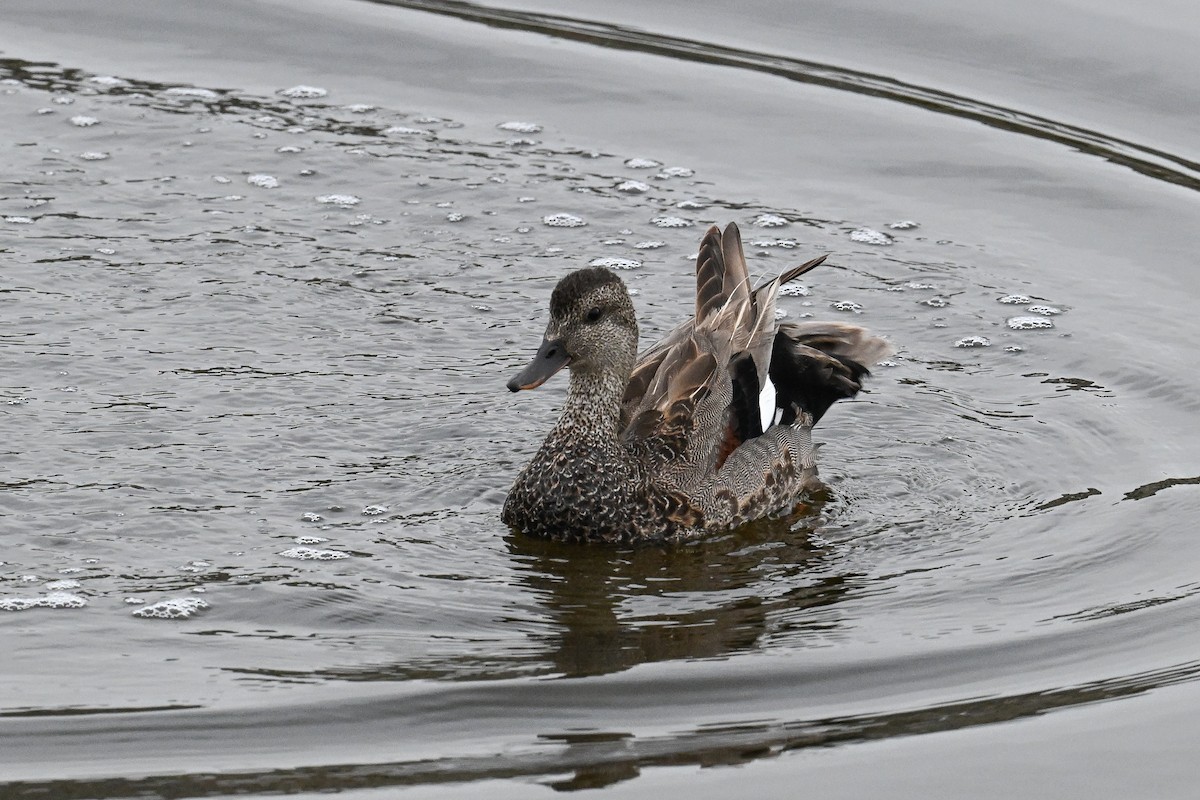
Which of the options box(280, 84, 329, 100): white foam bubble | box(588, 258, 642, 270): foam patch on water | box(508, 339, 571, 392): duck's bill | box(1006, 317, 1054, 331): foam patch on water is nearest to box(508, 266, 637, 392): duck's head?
box(508, 339, 571, 392): duck's bill

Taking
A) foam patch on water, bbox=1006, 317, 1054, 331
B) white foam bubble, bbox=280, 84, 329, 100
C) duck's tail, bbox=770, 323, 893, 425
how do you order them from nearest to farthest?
duck's tail, bbox=770, 323, 893, 425 < foam patch on water, bbox=1006, 317, 1054, 331 < white foam bubble, bbox=280, 84, 329, 100

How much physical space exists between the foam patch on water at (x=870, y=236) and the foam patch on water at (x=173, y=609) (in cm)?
596

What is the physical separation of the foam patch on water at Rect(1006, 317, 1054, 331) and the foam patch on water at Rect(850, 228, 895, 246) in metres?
1.32

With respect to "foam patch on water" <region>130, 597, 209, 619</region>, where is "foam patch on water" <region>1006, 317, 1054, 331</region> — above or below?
above

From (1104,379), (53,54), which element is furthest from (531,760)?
(53,54)

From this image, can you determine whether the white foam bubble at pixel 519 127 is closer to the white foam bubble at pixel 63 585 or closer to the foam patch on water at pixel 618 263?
the foam patch on water at pixel 618 263

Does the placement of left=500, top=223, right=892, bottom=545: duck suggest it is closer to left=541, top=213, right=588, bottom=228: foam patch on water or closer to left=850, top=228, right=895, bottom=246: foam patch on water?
left=541, top=213, right=588, bottom=228: foam patch on water

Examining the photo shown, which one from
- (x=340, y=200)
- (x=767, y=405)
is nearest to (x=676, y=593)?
(x=767, y=405)

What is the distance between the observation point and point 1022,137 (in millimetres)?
13781

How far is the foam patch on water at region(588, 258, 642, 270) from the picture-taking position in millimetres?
11562

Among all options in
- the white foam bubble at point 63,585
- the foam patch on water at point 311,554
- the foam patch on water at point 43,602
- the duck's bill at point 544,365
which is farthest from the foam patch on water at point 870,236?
the foam patch on water at point 43,602

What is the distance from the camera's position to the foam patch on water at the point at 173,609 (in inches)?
291

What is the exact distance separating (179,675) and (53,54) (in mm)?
9173

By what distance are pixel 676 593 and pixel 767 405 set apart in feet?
5.81
